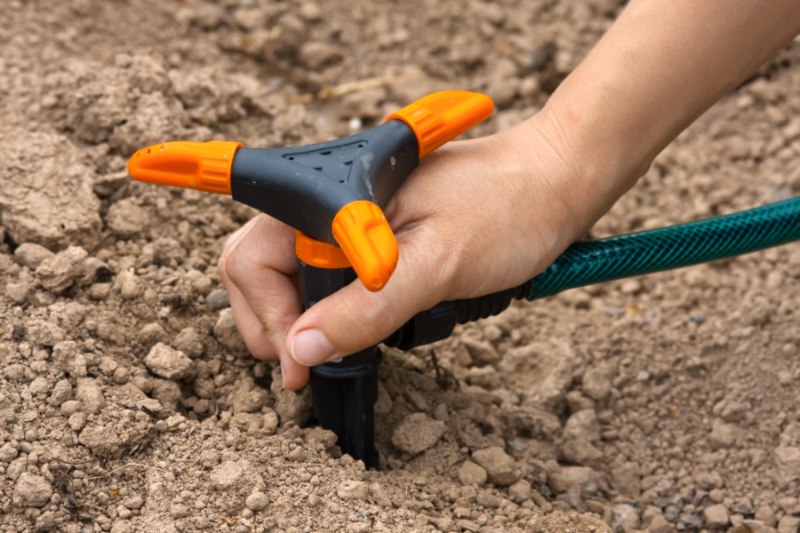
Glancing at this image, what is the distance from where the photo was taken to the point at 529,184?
1.47 metres

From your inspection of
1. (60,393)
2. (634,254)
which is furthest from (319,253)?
(634,254)

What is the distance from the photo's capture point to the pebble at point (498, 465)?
158 cm

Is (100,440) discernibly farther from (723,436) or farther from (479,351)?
(723,436)

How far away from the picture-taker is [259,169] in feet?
4.39

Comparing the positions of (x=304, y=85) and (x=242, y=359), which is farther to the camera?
(x=304, y=85)

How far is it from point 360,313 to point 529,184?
342 millimetres

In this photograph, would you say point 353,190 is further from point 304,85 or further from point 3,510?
point 304,85

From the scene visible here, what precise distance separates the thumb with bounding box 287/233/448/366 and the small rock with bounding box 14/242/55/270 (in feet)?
1.70

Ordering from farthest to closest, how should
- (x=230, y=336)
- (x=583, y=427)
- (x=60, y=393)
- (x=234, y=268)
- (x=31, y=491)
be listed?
(x=583, y=427), (x=230, y=336), (x=234, y=268), (x=60, y=393), (x=31, y=491)

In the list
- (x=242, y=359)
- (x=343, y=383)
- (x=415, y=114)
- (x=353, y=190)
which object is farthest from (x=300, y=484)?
(x=415, y=114)

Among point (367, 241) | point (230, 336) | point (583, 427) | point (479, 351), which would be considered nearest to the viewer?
point (367, 241)

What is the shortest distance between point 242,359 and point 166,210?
0.38 meters

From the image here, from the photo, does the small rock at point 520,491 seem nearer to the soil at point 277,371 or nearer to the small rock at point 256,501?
the soil at point 277,371

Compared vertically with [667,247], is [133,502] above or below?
below
